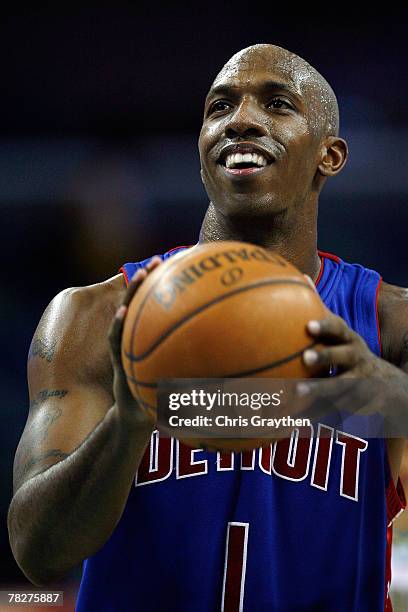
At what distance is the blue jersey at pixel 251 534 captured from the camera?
261 centimetres

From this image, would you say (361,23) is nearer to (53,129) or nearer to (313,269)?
(53,129)

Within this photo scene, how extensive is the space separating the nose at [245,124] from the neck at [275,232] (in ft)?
0.81

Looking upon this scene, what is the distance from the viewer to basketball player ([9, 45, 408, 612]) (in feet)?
8.49

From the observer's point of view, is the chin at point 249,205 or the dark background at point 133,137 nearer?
the chin at point 249,205

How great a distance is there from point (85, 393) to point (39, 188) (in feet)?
12.8

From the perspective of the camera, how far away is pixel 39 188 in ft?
20.4

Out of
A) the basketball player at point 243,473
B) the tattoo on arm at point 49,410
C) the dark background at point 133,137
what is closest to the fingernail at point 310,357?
the basketball player at point 243,473

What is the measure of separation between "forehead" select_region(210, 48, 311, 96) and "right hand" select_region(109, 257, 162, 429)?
1174 millimetres

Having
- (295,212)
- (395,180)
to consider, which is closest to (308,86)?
(295,212)

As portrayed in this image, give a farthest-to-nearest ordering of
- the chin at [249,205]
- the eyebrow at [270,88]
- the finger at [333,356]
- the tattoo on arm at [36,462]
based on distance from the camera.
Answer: the eyebrow at [270,88]
the chin at [249,205]
the tattoo on arm at [36,462]
the finger at [333,356]

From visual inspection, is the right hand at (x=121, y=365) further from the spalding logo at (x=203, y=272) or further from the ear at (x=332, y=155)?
the ear at (x=332, y=155)

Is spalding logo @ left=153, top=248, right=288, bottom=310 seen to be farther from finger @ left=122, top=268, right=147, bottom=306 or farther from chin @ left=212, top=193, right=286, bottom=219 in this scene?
chin @ left=212, top=193, right=286, bottom=219

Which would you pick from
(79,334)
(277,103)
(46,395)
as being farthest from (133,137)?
(46,395)

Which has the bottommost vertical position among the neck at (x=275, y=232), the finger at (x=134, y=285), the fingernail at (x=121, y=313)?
the fingernail at (x=121, y=313)
